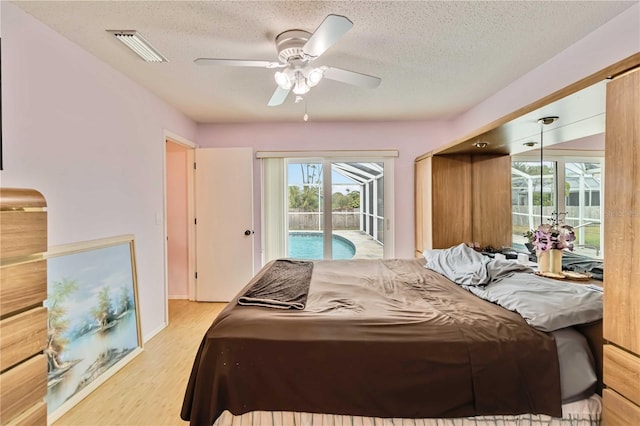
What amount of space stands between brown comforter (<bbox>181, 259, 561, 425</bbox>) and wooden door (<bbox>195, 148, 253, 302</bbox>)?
2471 mm

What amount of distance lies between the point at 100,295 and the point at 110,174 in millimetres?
942

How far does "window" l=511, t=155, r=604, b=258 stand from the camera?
1.88 meters

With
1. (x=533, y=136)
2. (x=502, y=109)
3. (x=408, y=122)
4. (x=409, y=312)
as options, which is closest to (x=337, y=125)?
(x=408, y=122)

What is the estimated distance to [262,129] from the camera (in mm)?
4000

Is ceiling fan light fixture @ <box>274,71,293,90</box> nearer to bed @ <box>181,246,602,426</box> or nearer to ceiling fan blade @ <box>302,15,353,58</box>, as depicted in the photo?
ceiling fan blade @ <box>302,15,353,58</box>

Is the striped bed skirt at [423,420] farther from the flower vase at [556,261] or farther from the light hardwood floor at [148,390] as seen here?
the flower vase at [556,261]

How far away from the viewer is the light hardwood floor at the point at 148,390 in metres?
1.78

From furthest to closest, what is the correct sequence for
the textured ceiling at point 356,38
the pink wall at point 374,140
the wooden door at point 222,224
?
the pink wall at point 374,140, the wooden door at point 222,224, the textured ceiling at point 356,38

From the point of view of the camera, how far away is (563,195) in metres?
2.19

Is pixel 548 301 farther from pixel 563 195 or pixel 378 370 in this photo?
pixel 563 195

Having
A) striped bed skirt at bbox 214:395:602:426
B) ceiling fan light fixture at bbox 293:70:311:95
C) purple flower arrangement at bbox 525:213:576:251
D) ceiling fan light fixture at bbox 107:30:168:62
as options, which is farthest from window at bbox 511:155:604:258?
ceiling fan light fixture at bbox 107:30:168:62

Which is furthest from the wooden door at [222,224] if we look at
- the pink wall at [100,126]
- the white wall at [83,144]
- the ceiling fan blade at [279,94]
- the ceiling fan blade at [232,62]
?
the ceiling fan blade at [232,62]

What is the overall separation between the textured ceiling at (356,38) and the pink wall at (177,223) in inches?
47.2

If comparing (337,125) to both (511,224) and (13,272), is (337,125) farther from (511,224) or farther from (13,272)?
(13,272)
